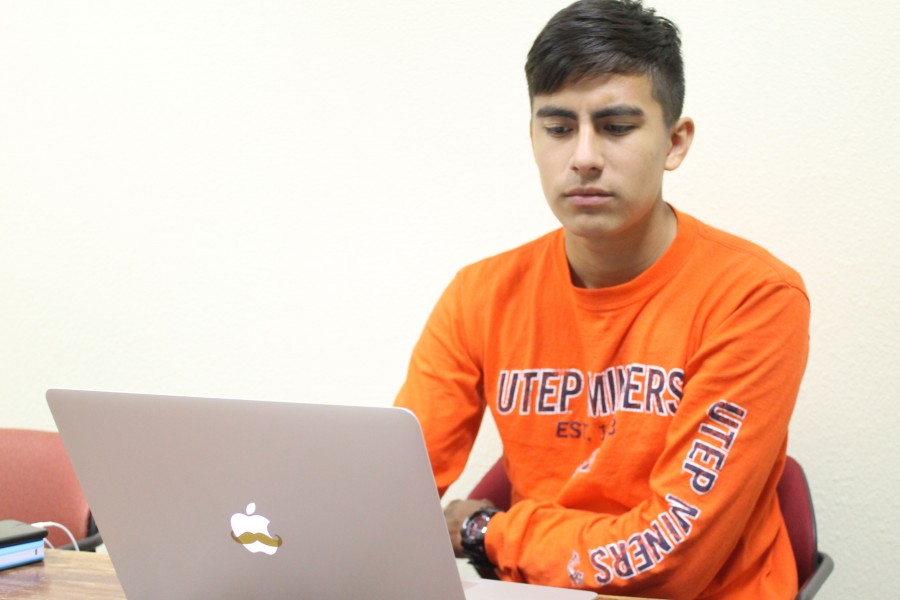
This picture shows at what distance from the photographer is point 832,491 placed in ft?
6.37

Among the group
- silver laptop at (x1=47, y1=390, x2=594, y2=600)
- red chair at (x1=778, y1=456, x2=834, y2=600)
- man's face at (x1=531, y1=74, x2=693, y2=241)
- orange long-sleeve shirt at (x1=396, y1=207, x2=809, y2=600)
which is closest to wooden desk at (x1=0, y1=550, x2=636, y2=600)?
silver laptop at (x1=47, y1=390, x2=594, y2=600)

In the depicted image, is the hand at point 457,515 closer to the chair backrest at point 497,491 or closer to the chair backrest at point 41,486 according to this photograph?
the chair backrest at point 497,491

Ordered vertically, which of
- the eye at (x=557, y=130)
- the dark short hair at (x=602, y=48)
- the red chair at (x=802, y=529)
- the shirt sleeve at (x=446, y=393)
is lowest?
the red chair at (x=802, y=529)

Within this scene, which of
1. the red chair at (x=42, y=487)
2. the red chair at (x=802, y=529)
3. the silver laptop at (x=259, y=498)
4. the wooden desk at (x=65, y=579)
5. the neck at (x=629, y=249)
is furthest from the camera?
the red chair at (x=42, y=487)

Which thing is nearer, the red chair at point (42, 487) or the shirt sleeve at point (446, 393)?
the shirt sleeve at point (446, 393)

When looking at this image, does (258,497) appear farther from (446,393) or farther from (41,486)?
(41,486)

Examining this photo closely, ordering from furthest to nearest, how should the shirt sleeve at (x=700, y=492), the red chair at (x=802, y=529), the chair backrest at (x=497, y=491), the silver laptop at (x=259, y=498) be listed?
1. the chair backrest at (x=497, y=491)
2. the red chair at (x=802, y=529)
3. the shirt sleeve at (x=700, y=492)
4. the silver laptop at (x=259, y=498)

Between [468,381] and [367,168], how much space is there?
84 cm

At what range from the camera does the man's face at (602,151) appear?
1516 mm

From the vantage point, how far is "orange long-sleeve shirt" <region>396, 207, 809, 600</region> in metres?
1.38

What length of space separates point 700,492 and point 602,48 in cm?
69

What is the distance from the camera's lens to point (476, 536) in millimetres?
1494

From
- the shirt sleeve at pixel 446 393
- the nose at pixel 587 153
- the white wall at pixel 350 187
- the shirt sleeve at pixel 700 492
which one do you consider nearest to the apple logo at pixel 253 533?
the shirt sleeve at pixel 700 492

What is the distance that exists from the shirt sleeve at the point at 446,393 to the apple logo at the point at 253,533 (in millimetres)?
672
